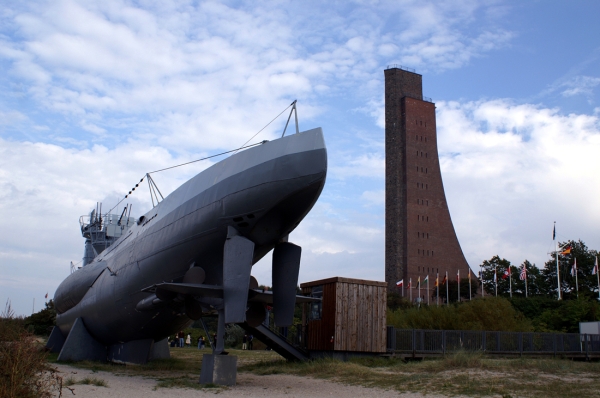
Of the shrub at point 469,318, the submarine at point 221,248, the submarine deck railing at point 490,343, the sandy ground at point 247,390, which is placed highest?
the submarine at point 221,248

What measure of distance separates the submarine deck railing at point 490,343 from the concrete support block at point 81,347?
10.5 m

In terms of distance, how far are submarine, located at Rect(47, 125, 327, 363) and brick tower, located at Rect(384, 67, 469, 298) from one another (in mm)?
65103

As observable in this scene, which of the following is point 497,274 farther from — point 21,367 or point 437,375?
point 21,367

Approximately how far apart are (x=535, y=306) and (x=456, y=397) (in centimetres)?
5340

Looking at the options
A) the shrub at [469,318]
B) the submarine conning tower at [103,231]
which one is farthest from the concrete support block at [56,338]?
the shrub at [469,318]

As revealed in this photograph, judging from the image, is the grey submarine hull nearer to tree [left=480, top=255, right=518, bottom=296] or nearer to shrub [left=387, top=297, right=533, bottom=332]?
shrub [left=387, top=297, right=533, bottom=332]

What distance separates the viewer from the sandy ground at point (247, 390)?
11.1 metres

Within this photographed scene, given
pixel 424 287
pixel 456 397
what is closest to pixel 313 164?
pixel 456 397

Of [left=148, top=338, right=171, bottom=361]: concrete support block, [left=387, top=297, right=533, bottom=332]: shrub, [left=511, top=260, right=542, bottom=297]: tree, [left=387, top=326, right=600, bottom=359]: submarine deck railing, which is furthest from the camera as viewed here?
[left=511, top=260, right=542, bottom=297]: tree

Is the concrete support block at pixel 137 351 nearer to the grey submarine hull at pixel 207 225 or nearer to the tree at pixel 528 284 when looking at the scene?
the grey submarine hull at pixel 207 225

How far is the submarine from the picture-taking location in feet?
41.8

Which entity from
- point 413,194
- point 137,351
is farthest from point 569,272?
point 137,351

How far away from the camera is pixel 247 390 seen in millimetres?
11898

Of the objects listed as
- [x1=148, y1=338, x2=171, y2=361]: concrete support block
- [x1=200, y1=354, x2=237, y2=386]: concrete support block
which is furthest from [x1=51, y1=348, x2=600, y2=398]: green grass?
[x1=148, y1=338, x2=171, y2=361]: concrete support block
